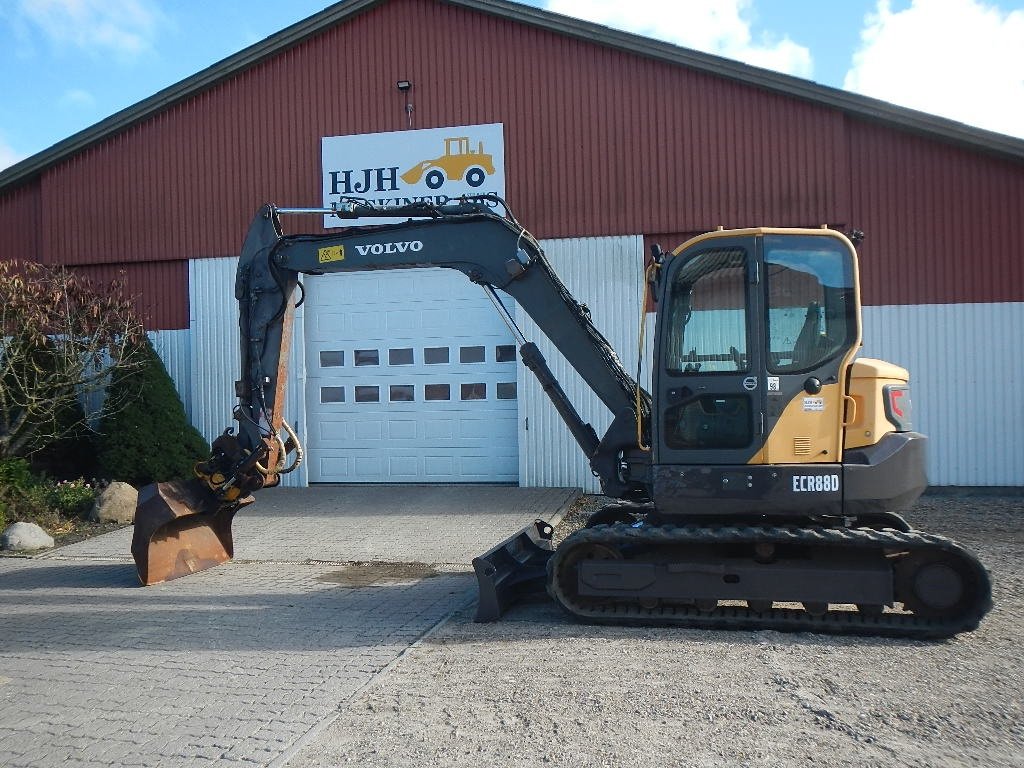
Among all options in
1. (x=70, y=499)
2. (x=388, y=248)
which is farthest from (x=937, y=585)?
(x=70, y=499)

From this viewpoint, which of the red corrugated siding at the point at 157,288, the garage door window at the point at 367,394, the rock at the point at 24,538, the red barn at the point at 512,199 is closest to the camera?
the rock at the point at 24,538

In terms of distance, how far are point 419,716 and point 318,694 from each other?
0.72 metres

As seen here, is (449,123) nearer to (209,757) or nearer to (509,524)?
(509,524)

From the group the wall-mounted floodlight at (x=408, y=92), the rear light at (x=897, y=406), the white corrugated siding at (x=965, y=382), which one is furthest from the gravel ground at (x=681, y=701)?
the wall-mounted floodlight at (x=408, y=92)

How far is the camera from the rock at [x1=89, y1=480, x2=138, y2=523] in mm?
11172

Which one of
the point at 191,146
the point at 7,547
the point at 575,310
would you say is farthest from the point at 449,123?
the point at 7,547

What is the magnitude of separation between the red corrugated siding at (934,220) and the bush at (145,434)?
10416 millimetres

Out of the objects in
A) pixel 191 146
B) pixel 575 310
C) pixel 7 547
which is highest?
pixel 191 146

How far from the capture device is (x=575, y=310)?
6902 mm

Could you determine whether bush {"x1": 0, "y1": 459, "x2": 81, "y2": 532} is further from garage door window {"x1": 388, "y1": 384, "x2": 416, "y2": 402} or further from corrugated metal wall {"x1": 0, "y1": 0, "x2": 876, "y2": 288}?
garage door window {"x1": 388, "y1": 384, "x2": 416, "y2": 402}

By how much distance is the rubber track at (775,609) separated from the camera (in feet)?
18.7

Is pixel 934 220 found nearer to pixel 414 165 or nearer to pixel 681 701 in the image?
pixel 414 165

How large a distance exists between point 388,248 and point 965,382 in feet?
29.3

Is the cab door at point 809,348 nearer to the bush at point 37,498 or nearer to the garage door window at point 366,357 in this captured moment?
the garage door window at point 366,357
